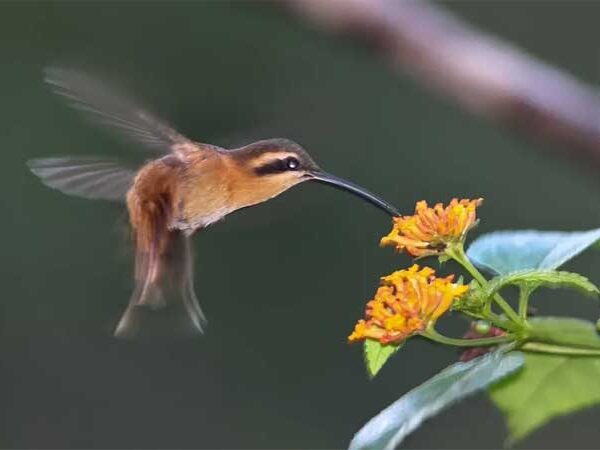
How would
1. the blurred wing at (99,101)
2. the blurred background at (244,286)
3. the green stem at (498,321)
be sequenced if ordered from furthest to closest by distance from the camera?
1. the blurred background at (244,286)
2. the blurred wing at (99,101)
3. the green stem at (498,321)

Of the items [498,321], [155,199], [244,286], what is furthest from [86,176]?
[244,286]

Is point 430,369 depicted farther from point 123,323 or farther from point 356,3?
point 123,323

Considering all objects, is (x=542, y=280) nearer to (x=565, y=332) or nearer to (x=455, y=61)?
(x=565, y=332)

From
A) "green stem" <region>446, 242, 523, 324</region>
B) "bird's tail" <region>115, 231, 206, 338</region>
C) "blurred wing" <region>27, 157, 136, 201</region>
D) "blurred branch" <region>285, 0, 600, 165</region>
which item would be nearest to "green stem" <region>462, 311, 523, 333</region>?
"green stem" <region>446, 242, 523, 324</region>

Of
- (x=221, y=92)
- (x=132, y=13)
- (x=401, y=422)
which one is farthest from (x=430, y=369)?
(x=401, y=422)

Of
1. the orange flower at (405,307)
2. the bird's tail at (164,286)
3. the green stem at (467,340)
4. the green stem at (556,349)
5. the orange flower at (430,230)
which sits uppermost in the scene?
the bird's tail at (164,286)

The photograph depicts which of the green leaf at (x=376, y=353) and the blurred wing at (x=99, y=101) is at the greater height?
the blurred wing at (x=99, y=101)

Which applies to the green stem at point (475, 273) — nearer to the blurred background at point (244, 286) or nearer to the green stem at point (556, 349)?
the green stem at point (556, 349)

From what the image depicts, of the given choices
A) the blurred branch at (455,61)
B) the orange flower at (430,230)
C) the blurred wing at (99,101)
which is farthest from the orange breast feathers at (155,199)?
the blurred branch at (455,61)

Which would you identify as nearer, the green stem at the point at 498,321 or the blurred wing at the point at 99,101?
the green stem at the point at 498,321
